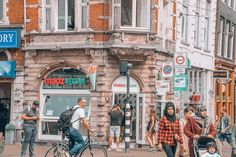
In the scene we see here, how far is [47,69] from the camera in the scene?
28094mm

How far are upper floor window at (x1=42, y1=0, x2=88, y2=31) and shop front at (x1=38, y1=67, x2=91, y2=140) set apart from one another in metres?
1.97

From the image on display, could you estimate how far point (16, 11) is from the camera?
2920cm

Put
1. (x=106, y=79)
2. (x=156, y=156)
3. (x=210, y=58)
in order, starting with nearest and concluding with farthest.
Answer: (x=156, y=156) < (x=106, y=79) < (x=210, y=58)

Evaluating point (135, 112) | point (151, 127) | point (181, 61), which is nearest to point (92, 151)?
point (181, 61)

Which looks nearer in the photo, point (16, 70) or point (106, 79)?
point (106, 79)

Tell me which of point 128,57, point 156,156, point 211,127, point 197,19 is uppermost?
point 197,19

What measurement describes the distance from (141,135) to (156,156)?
14.3 ft

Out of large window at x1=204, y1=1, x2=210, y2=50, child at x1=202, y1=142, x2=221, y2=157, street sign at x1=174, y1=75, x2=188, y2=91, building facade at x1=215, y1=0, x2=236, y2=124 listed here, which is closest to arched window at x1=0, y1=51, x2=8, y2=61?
street sign at x1=174, y1=75, x2=188, y2=91

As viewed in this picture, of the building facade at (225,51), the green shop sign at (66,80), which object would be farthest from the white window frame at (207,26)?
the green shop sign at (66,80)

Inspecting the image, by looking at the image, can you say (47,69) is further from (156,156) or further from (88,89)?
(156,156)

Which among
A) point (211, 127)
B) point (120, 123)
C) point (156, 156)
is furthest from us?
point (120, 123)

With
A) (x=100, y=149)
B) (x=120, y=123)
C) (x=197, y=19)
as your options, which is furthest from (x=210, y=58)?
(x=100, y=149)

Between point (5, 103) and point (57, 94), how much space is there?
3381mm

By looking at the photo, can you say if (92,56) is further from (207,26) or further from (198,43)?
(207,26)
